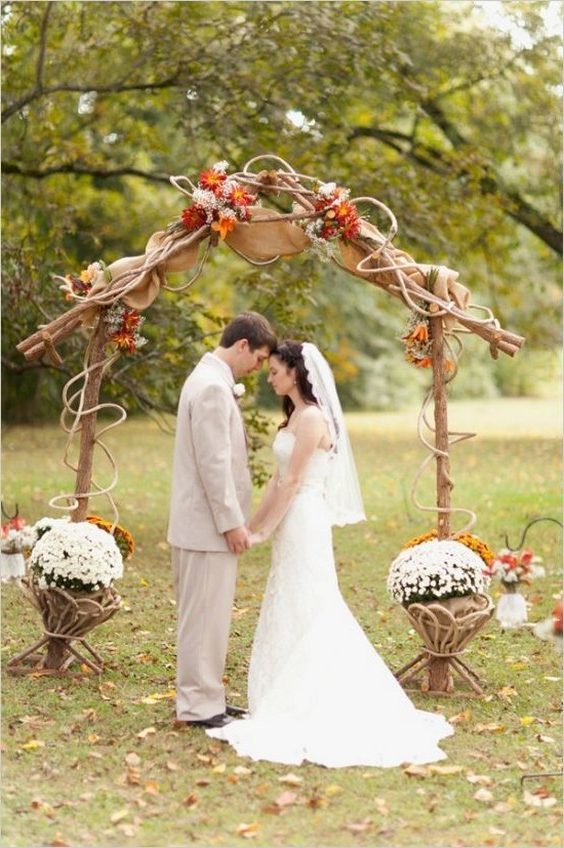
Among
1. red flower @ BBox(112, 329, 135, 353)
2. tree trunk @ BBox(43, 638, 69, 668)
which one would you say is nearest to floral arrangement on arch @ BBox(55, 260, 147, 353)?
red flower @ BBox(112, 329, 135, 353)

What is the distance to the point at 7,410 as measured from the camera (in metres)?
26.1

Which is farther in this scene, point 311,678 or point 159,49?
point 159,49

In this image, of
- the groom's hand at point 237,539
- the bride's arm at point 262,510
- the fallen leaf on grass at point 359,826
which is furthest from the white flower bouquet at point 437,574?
the fallen leaf on grass at point 359,826

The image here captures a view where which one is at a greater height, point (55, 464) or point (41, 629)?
point (41, 629)

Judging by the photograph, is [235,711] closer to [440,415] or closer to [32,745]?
[32,745]

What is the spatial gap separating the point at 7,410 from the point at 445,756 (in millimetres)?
21034

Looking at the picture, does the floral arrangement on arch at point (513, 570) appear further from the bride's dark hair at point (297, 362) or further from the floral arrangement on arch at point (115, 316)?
the floral arrangement on arch at point (115, 316)

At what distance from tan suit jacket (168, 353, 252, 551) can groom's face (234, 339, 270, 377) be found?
86 mm

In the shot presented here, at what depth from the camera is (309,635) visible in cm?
682

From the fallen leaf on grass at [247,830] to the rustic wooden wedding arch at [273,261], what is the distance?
101 inches

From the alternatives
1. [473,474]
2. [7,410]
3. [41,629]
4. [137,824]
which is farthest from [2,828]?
[7,410]

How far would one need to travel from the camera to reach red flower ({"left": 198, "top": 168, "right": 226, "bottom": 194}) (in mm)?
7207

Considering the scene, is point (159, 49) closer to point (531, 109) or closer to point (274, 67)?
point (274, 67)

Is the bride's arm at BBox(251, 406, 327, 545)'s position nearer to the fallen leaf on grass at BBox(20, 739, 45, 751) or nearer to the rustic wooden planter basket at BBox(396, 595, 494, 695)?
the rustic wooden planter basket at BBox(396, 595, 494, 695)
